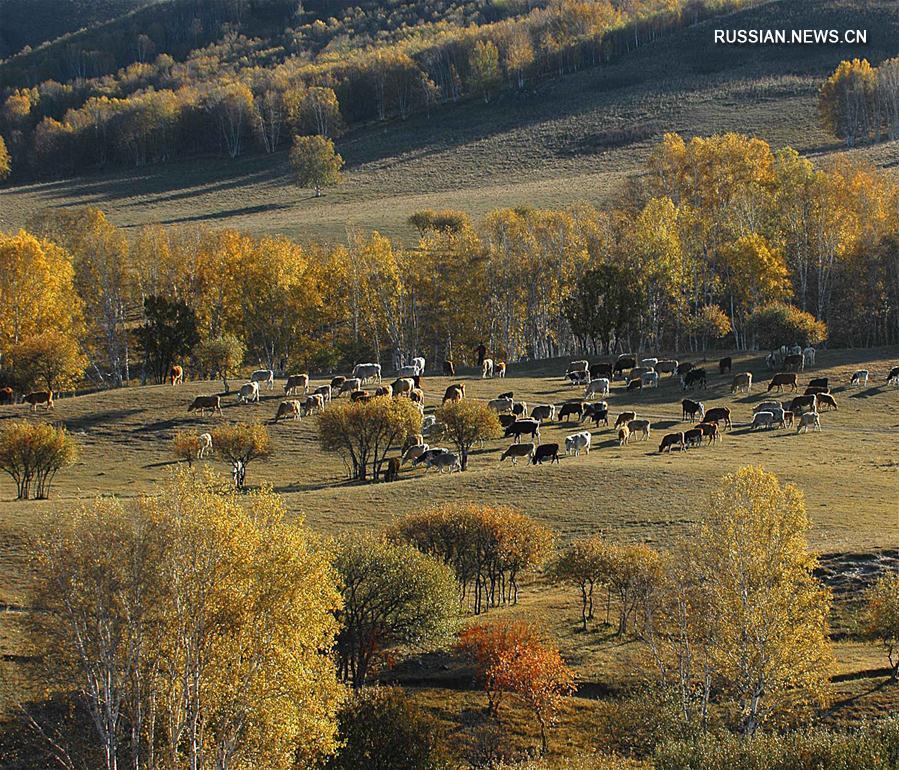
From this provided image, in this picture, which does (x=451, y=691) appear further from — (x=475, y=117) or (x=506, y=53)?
(x=506, y=53)

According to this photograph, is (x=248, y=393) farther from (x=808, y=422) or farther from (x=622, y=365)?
(x=808, y=422)

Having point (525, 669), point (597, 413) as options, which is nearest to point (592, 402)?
point (597, 413)

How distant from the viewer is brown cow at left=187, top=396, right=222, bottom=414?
62.8 m

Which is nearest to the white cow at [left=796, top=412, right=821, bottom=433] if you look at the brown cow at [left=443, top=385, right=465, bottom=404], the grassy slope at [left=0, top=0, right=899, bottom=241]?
the brown cow at [left=443, top=385, right=465, bottom=404]

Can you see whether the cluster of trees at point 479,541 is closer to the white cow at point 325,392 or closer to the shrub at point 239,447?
the shrub at point 239,447

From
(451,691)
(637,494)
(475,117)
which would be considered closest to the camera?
(451,691)

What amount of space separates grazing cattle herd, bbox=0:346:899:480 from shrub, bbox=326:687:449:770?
81.1ft

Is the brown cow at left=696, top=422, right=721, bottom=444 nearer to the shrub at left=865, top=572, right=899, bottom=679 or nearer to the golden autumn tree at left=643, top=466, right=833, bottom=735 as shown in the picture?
the shrub at left=865, top=572, right=899, bottom=679

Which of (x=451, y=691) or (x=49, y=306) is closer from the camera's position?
(x=451, y=691)

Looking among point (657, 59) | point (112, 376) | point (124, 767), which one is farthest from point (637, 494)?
point (657, 59)

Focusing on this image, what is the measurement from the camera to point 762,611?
1197 inches

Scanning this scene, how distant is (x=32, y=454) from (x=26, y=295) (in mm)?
32601

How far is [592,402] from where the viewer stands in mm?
65062

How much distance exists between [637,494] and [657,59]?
150 meters
